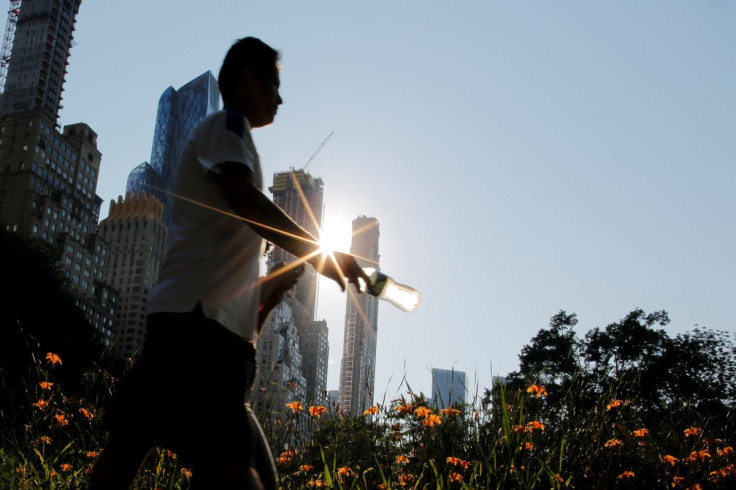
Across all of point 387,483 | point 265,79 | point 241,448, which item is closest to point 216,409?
point 241,448

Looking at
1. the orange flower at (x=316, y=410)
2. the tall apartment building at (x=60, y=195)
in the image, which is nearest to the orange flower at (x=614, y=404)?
the orange flower at (x=316, y=410)

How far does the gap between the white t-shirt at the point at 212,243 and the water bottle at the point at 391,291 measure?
325 millimetres

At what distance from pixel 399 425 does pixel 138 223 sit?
132 m

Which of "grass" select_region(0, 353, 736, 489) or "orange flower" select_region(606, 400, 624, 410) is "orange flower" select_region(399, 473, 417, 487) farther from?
"orange flower" select_region(606, 400, 624, 410)

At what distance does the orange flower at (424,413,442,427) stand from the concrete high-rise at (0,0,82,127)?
126m

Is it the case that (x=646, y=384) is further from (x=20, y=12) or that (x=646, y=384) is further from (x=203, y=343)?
(x=20, y=12)

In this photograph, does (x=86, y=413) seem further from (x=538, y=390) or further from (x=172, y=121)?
(x=172, y=121)

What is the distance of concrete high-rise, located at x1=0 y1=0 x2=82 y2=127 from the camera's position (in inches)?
4530

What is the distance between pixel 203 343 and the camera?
155 centimetres

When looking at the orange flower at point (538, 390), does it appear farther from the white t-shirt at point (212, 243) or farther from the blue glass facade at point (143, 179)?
the blue glass facade at point (143, 179)

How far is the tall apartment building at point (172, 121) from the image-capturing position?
182 metres

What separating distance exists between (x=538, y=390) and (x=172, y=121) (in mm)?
198116

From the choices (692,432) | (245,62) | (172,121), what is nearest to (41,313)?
(692,432)

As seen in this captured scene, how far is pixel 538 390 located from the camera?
3619 mm
